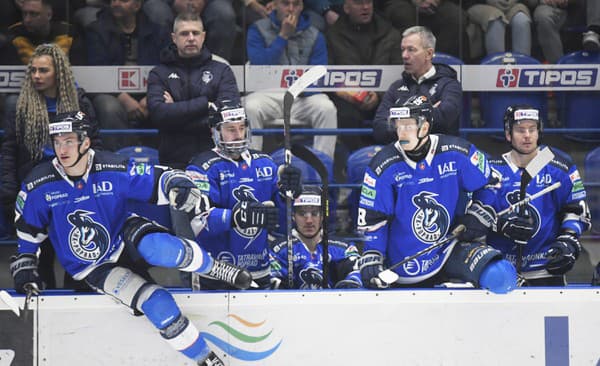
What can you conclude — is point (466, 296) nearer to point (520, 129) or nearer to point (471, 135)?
point (520, 129)

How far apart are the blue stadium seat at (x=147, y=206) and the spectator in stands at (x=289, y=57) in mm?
580

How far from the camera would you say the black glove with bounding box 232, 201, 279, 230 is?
15.0ft

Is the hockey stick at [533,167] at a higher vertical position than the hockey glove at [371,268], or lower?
higher

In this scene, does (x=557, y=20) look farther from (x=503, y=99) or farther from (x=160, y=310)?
(x=160, y=310)

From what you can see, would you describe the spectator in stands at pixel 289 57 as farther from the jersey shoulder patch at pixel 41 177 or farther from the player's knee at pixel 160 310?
the player's knee at pixel 160 310

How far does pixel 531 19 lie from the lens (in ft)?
20.8

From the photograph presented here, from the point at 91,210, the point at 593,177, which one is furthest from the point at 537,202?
the point at 91,210

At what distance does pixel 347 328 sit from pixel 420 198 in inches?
26.1

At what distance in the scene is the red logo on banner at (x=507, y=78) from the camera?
6332mm

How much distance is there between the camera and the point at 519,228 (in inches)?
186

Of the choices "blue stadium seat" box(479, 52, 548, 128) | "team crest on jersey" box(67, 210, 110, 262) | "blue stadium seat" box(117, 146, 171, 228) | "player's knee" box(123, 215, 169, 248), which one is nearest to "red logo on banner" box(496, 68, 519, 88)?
"blue stadium seat" box(479, 52, 548, 128)

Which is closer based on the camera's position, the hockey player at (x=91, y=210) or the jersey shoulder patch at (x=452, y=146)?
the hockey player at (x=91, y=210)

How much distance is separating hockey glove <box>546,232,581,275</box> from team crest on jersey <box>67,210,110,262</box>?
1972mm

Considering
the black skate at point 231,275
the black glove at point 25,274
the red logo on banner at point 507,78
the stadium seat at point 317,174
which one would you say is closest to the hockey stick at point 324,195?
the black skate at point 231,275
